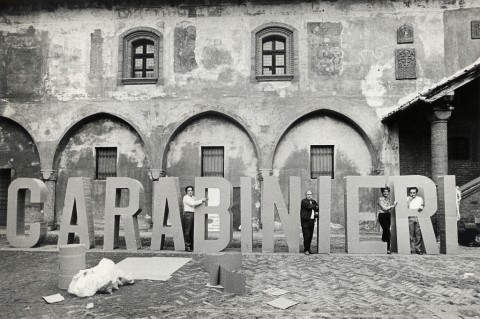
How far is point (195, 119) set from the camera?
14.4 meters

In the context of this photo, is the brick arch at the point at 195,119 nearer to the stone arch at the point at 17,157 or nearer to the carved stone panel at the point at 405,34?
the stone arch at the point at 17,157

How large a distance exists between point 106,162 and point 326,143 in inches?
322

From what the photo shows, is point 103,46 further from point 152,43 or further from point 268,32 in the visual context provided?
point 268,32

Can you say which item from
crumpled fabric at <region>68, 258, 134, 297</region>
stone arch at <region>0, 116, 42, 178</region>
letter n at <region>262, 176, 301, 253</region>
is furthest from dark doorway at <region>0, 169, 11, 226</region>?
letter n at <region>262, 176, 301, 253</region>

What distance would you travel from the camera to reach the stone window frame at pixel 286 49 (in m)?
14.0

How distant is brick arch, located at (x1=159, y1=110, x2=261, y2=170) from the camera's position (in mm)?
13906

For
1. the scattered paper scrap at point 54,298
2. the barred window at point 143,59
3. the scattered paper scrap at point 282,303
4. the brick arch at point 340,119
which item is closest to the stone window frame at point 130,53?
the barred window at point 143,59

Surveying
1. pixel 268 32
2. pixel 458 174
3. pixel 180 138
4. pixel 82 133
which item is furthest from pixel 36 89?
pixel 458 174

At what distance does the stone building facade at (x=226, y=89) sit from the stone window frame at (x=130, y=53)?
0.15 ft

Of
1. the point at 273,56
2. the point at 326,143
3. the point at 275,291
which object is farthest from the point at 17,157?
the point at 275,291

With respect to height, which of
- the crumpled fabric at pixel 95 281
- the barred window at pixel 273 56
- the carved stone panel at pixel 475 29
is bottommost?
the crumpled fabric at pixel 95 281

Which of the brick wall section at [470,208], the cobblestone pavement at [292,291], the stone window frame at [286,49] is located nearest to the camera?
the cobblestone pavement at [292,291]

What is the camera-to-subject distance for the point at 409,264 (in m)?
8.45

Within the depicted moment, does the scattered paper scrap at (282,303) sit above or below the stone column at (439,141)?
below
